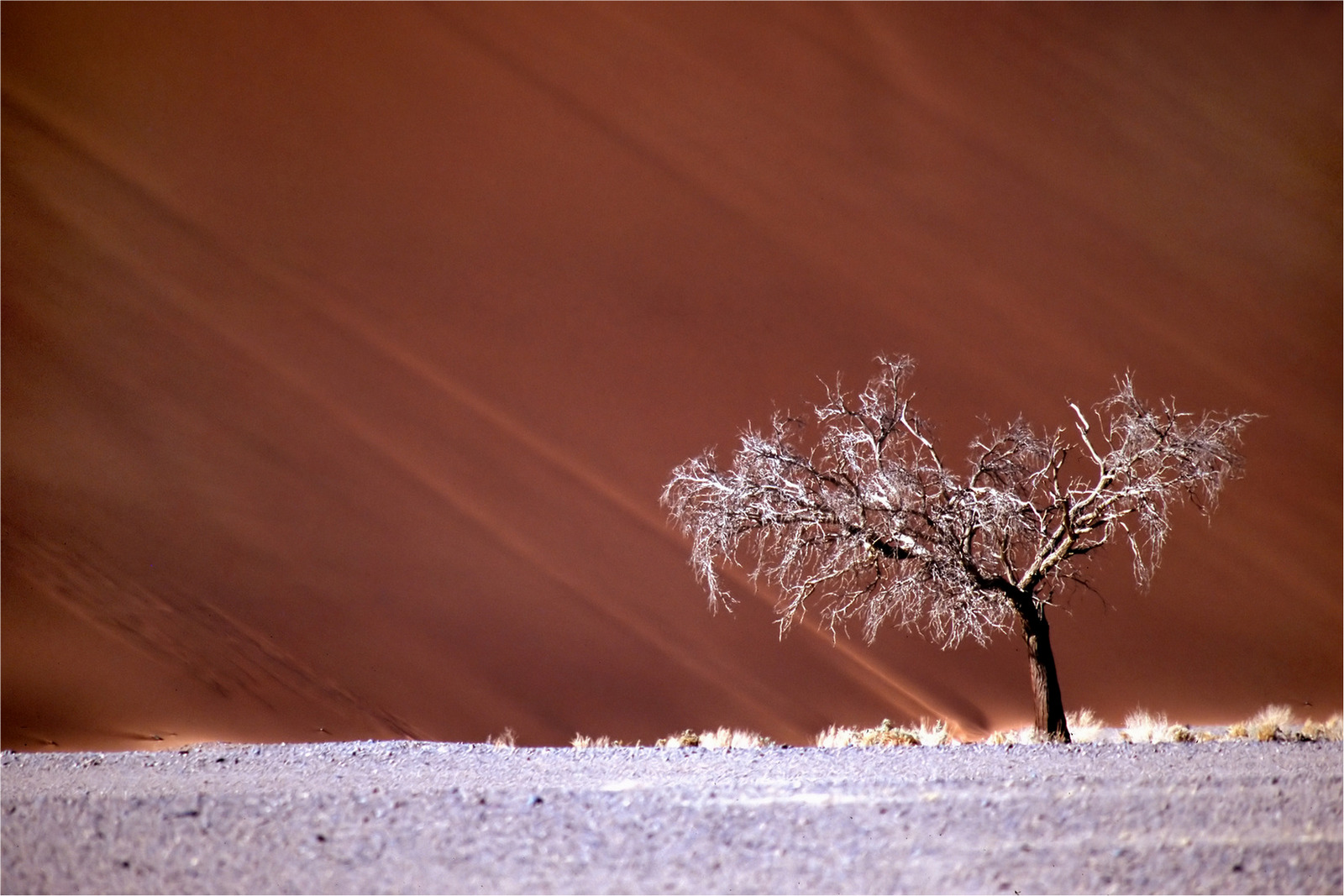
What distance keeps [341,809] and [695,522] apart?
3.87 meters

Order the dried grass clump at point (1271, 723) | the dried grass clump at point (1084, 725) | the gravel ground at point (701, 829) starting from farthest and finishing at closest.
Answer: the dried grass clump at point (1084, 725)
the dried grass clump at point (1271, 723)
the gravel ground at point (701, 829)

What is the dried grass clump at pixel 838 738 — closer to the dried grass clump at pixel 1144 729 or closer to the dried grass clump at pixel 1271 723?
the dried grass clump at pixel 1144 729

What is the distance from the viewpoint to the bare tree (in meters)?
6.87

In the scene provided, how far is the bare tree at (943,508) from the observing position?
687cm

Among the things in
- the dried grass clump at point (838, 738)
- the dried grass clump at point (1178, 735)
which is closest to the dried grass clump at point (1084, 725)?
the dried grass clump at point (1178, 735)

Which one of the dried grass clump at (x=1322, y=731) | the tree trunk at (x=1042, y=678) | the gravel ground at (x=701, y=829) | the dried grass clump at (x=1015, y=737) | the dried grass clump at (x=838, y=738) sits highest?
the dried grass clump at (x=1322, y=731)

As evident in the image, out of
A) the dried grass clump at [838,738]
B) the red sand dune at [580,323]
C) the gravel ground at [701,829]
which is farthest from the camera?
the red sand dune at [580,323]

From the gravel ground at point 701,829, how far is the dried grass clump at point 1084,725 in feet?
9.12

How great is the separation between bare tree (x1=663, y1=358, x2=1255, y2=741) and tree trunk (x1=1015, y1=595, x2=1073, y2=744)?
0.01 m

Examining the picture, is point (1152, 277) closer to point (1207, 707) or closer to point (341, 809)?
point (1207, 707)

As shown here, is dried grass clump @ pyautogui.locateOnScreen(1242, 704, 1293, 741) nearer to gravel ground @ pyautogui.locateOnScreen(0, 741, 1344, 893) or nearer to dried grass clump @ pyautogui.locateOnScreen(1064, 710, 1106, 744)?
dried grass clump @ pyautogui.locateOnScreen(1064, 710, 1106, 744)

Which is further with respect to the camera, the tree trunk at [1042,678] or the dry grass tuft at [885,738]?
the dry grass tuft at [885,738]

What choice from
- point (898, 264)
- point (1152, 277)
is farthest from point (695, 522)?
point (1152, 277)

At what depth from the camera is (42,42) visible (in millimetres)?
11008
